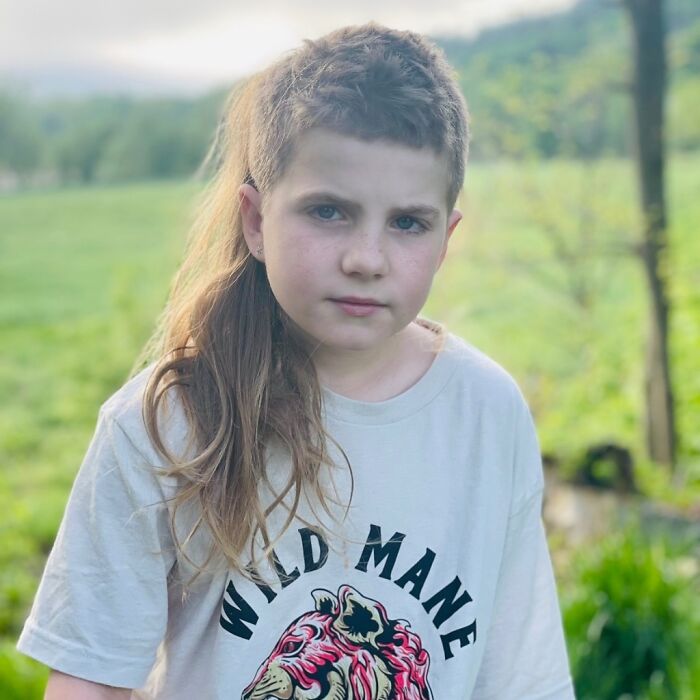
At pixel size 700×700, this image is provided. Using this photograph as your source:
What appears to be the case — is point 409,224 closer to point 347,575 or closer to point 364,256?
point 364,256

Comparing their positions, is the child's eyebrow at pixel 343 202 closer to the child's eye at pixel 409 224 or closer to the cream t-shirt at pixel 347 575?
the child's eye at pixel 409 224

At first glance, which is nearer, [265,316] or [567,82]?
[265,316]

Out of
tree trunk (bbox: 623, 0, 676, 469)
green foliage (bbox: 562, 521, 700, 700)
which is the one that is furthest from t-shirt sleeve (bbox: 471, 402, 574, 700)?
tree trunk (bbox: 623, 0, 676, 469)

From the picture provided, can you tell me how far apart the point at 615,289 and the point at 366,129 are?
13.5ft

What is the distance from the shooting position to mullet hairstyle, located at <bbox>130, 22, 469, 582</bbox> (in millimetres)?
1225

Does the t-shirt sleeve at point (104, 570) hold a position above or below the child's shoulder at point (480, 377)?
below

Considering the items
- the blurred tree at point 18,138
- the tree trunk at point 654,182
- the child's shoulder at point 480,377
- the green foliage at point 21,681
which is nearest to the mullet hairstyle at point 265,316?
the child's shoulder at point 480,377

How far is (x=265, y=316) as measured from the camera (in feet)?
4.43

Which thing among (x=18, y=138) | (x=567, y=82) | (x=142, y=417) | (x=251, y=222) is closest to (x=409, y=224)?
(x=251, y=222)

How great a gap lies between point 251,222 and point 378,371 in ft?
0.89

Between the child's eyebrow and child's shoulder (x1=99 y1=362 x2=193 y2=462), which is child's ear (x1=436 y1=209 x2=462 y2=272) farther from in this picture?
child's shoulder (x1=99 y1=362 x2=193 y2=462)

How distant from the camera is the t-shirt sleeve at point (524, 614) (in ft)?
4.88

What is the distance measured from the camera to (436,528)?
137cm

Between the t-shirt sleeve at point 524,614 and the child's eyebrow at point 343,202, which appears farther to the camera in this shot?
the t-shirt sleeve at point 524,614
